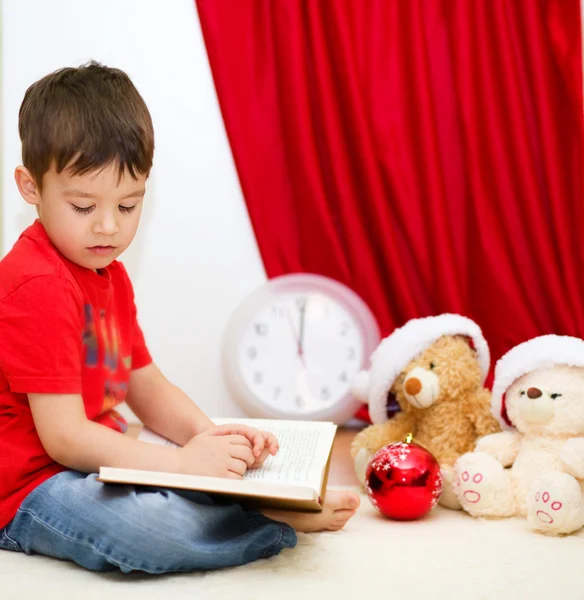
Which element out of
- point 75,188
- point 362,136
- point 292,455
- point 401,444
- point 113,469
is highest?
point 75,188

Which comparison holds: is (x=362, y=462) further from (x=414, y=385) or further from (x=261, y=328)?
(x=261, y=328)

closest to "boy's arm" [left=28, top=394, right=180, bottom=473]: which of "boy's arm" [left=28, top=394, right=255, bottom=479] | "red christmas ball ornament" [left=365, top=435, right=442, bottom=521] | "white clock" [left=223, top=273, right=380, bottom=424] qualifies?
"boy's arm" [left=28, top=394, right=255, bottom=479]

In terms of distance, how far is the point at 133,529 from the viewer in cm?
101

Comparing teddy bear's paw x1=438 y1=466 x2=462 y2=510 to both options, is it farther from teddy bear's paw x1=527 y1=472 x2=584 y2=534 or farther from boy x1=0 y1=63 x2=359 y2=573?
boy x1=0 y1=63 x2=359 y2=573

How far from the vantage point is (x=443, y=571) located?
108 centimetres

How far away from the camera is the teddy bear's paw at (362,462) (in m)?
1.51

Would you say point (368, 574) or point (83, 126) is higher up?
point (83, 126)

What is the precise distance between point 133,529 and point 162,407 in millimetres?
332

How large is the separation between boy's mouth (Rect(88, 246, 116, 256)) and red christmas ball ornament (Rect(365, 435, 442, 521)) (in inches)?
20.8

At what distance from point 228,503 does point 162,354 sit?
39.1 inches

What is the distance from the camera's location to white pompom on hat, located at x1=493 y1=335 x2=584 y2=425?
4.52 ft

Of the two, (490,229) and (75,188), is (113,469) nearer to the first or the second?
(75,188)

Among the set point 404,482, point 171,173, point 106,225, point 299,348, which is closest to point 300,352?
point 299,348

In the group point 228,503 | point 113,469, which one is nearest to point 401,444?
point 228,503
